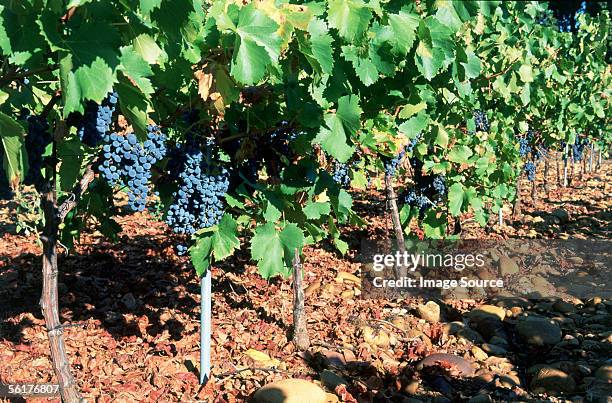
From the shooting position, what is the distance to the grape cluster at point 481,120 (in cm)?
816

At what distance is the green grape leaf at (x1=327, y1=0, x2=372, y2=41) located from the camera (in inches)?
88.3

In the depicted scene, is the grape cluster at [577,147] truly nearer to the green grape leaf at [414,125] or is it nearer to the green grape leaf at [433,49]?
the green grape leaf at [414,125]

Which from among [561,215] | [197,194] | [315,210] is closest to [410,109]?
[315,210]

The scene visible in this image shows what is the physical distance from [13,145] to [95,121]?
676 millimetres

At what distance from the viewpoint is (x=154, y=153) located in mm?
2736

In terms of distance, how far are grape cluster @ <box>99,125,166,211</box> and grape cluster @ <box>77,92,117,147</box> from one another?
0.08m

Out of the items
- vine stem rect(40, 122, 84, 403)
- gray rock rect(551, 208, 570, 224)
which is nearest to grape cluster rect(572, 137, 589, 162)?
gray rock rect(551, 208, 570, 224)

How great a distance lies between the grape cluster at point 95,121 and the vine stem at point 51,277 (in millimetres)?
276

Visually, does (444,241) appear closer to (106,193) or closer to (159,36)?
(106,193)

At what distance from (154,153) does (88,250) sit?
13.6ft

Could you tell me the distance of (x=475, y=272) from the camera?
6949 millimetres

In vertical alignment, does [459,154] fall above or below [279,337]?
above

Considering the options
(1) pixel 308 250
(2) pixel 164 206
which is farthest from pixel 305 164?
(1) pixel 308 250

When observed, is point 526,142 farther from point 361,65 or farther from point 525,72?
point 361,65
